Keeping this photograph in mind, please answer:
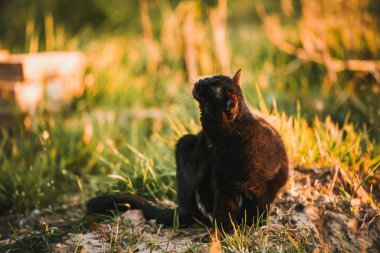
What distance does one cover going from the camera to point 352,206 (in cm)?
274

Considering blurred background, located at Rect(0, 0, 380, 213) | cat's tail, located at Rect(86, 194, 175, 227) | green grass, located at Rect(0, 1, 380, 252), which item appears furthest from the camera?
blurred background, located at Rect(0, 0, 380, 213)

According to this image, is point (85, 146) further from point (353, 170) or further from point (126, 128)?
point (353, 170)

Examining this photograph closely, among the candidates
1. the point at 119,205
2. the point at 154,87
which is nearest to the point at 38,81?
the point at 154,87

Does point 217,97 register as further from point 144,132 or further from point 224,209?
point 144,132

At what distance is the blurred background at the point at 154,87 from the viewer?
138 inches

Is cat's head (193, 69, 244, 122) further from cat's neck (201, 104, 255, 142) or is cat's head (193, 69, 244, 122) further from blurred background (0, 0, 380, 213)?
blurred background (0, 0, 380, 213)

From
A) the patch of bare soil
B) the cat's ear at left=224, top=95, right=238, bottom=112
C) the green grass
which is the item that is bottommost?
the patch of bare soil

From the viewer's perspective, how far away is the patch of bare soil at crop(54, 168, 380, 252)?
250 cm

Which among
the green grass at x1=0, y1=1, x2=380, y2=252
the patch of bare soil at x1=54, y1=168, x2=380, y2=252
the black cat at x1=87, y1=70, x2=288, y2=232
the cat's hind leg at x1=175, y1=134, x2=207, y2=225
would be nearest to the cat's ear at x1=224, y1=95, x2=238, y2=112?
the black cat at x1=87, y1=70, x2=288, y2=232

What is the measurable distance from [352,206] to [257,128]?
0.87 m

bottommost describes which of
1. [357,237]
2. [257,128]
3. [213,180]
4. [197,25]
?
[357,237]

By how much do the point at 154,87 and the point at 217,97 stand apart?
13.6 ft

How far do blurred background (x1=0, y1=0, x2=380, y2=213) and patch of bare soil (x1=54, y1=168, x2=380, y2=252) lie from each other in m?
0.30

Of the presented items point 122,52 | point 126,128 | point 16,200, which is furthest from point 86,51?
point 16,200
